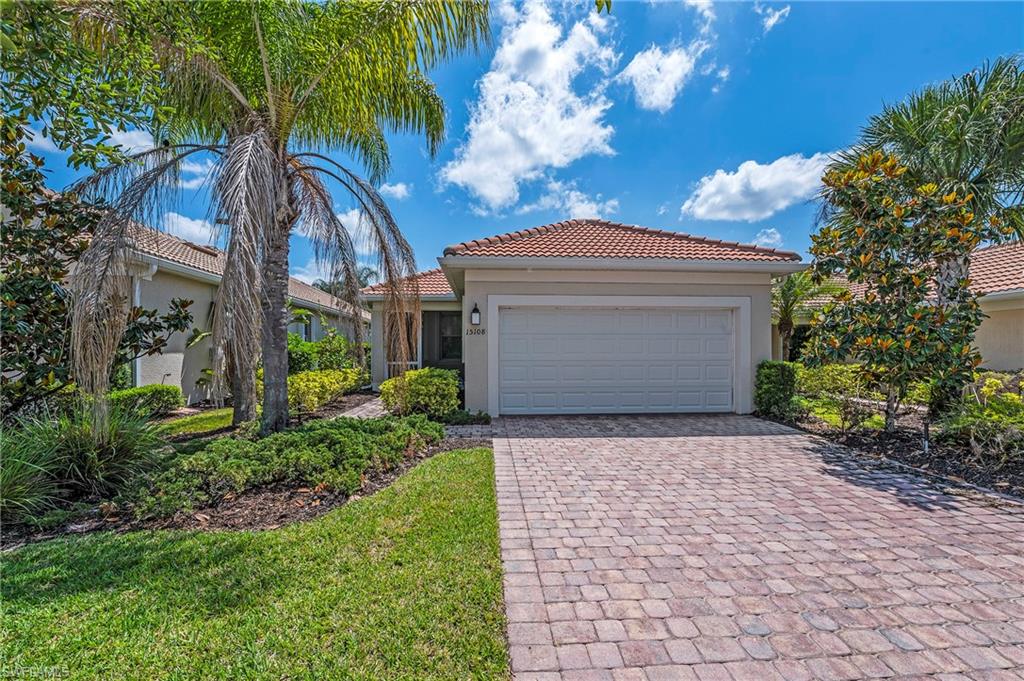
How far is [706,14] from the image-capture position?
8016mm

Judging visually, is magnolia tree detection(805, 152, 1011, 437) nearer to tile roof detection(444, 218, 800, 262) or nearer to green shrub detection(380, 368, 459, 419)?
tile roof detection(444, 218, 800, 262)

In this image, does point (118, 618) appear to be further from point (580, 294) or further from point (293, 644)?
point (580, 294)

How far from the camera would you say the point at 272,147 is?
623 cm

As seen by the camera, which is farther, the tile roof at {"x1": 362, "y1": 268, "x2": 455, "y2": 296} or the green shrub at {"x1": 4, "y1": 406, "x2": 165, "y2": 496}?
the tile roof at {"x1": 362, "y1": 268, "x2": 455, "y2": 296}

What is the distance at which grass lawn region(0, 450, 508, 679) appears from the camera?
243 cm

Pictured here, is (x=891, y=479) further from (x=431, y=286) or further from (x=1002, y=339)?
(x=431, y=286)

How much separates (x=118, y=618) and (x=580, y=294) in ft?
28.6

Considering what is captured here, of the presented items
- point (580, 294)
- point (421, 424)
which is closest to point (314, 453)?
point (421, 424)

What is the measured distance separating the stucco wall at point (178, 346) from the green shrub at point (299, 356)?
87.9 inches

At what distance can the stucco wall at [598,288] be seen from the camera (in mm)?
9750

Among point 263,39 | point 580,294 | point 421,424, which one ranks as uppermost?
point 263,39

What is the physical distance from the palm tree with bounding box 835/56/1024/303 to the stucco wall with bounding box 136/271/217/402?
1596 centimetres

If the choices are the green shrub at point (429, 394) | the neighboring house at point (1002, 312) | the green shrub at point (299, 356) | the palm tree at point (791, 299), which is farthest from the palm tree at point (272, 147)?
the palm tree at point (791, 299)

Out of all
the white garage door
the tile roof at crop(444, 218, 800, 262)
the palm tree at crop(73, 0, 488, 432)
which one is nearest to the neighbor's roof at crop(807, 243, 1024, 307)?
the tile roof at crop(444, 218, 800, 262)
